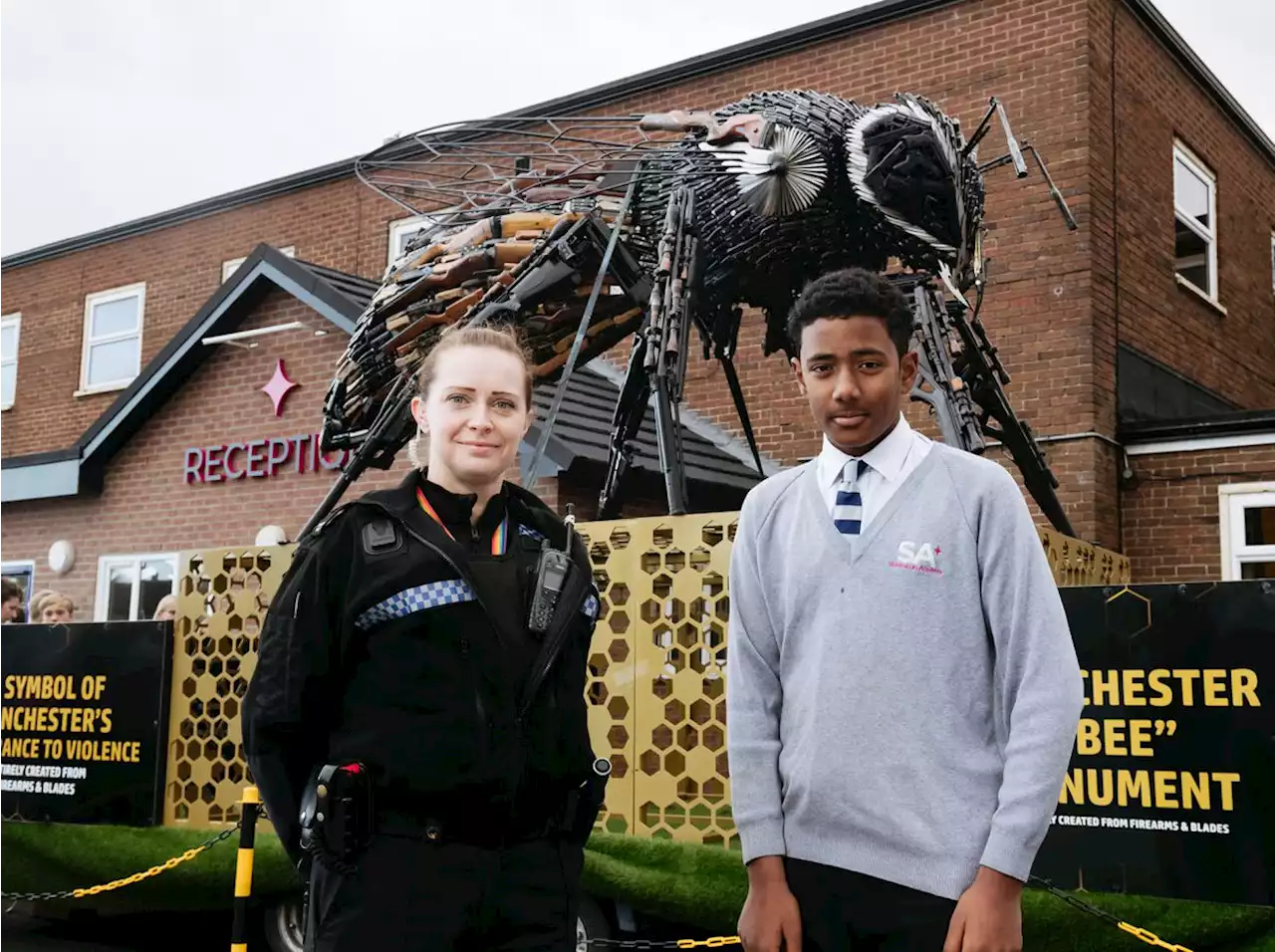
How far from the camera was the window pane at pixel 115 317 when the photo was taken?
16344 mm

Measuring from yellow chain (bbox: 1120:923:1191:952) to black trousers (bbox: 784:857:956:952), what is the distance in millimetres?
2348

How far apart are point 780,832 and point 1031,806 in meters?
0.45

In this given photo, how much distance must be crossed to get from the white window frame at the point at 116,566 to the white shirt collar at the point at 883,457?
10397 millimetres

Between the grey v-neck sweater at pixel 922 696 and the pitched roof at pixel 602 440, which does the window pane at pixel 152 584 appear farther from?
the grey v-neck sweater at pixel 922 696

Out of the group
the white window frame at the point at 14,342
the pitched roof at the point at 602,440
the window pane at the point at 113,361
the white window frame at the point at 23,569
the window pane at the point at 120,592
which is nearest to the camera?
the pitched roof at the point at 602,440

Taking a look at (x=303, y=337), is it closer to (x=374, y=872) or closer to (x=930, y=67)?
(x=930, y=67)

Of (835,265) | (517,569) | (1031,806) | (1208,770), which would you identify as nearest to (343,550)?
(517,569)

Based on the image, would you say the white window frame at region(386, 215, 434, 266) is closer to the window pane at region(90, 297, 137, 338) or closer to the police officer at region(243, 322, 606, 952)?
the window pane at region(90, 297, 137, 338)

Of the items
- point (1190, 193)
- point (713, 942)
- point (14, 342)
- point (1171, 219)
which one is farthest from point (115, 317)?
point (713, 942)

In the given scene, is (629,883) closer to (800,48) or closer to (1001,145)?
(1001,145)

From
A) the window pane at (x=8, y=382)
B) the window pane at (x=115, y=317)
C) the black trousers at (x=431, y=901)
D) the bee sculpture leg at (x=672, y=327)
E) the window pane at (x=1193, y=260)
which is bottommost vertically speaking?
the black trousers at (x=431, y=901)

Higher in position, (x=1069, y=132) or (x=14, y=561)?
(x=1069, y=132)

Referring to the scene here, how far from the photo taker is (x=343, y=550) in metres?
2.42

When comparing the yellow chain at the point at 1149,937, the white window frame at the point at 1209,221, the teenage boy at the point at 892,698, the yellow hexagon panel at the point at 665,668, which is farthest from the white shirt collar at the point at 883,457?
the white window frame at the point at 1209,221
